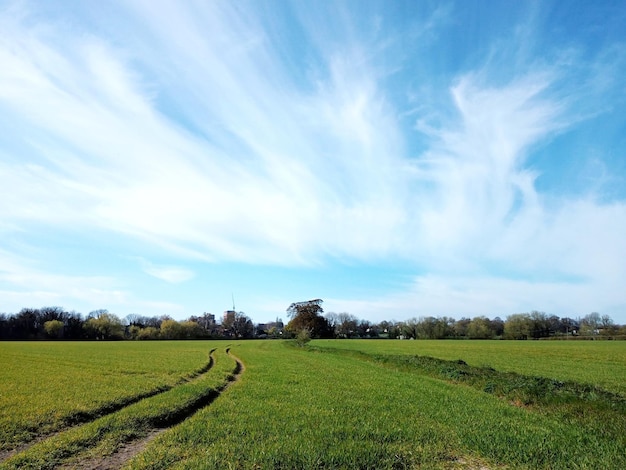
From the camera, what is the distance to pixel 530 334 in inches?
5719

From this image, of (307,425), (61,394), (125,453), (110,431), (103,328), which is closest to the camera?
(125,453)

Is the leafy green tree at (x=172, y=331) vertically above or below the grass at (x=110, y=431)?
above

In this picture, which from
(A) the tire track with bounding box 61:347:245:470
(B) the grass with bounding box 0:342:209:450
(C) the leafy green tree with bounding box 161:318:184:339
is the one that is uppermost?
(C) the leafy green tree with bounding box 161:318:184:339

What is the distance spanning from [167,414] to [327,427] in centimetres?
650

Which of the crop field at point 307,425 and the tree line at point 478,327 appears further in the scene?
the tree line at point 478,327

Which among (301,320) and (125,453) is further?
(301,320)

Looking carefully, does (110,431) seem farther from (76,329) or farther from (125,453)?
(76,329)

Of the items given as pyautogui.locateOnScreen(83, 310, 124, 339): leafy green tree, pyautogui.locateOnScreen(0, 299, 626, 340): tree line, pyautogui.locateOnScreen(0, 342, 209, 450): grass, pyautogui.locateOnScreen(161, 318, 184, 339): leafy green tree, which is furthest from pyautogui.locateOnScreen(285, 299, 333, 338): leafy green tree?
pyautogui.locateOnScreen(0, 342, 209, 450): grass

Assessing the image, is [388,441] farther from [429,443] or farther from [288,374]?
[288,374]

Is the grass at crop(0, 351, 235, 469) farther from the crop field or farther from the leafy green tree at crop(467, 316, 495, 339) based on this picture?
the leafy green tree at crop(467, 316, 495, 339)

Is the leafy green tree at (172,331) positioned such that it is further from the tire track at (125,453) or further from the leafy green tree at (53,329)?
the tire track at (125,453)

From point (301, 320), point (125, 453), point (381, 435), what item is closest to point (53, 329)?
point (301, 320)

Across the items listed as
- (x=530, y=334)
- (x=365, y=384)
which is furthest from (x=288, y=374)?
(x=530, y=334)

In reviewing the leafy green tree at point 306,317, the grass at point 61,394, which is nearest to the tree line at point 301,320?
the leafy green tree at point 306,317
